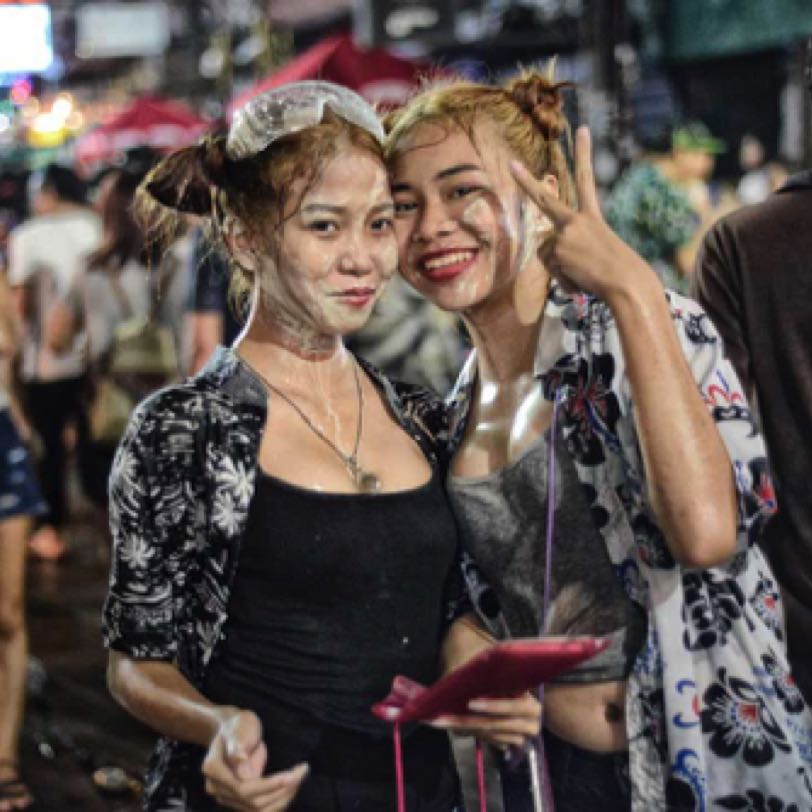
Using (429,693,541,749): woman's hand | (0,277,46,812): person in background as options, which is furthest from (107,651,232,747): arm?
(0,277,46,812): person in background

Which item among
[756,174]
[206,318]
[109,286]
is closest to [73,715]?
[206,318]

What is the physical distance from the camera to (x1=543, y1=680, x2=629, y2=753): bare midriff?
266cm

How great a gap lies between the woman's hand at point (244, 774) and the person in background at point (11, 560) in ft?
10.5

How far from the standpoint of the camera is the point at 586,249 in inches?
93.7

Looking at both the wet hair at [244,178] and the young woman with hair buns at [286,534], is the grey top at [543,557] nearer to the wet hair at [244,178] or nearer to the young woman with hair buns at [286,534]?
the young woman with hair buns at [286,534]

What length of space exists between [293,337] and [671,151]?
26.6ft

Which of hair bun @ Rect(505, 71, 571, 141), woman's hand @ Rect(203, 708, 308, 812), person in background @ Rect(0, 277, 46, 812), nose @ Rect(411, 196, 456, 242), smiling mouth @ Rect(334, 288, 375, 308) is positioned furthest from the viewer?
person in background @ Rect(0, 277, 46, 812)

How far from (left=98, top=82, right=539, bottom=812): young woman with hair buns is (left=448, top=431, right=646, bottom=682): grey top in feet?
0.30

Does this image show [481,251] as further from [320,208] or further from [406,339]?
[406,339]

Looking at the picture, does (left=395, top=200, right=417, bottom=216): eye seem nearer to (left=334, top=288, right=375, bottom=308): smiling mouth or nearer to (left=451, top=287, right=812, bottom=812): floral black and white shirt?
(left=334, top=288, right=375, bottom=308): smiling mouth

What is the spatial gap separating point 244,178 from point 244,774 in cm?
108

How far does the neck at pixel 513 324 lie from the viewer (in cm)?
289

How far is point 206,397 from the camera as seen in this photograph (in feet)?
8.25

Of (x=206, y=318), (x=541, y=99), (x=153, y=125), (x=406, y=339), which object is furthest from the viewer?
(x=153, y=125)
